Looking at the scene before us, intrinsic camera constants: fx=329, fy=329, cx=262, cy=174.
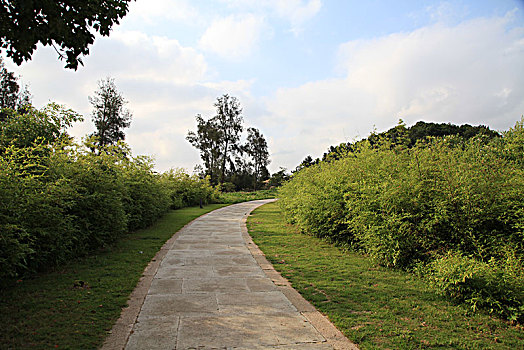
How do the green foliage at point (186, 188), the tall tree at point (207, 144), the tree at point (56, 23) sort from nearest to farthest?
the tree at point (56, 23)
the green foliage at point (186, 188)
the tall tree at point (207, 144)

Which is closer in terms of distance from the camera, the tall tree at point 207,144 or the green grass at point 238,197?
the green grass at point 238,197

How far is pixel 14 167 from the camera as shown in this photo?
4762 millimetres

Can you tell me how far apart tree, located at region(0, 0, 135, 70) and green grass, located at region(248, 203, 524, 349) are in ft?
13.1

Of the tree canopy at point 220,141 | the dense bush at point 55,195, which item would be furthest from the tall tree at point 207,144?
the dense bush at point 55,195

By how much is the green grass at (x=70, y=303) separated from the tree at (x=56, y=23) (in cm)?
263

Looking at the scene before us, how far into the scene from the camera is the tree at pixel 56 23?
290 cm

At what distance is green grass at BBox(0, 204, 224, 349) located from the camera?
308 cm

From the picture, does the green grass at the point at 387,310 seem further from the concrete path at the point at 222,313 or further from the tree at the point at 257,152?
the tree at the point at 257,152

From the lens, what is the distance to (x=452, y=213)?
5152mm

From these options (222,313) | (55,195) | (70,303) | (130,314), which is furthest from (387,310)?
(55,195)

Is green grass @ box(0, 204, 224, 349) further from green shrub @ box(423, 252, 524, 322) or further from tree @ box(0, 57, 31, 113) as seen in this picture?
tree @ box(0, 57, 31, 113)

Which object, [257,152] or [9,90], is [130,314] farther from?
[257,152]

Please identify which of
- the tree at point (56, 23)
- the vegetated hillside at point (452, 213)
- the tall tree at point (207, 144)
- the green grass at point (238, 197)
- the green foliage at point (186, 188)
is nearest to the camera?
the tree at point (56, 23)

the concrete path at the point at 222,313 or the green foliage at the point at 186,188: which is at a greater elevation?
the green foliage at the point at 186,188
